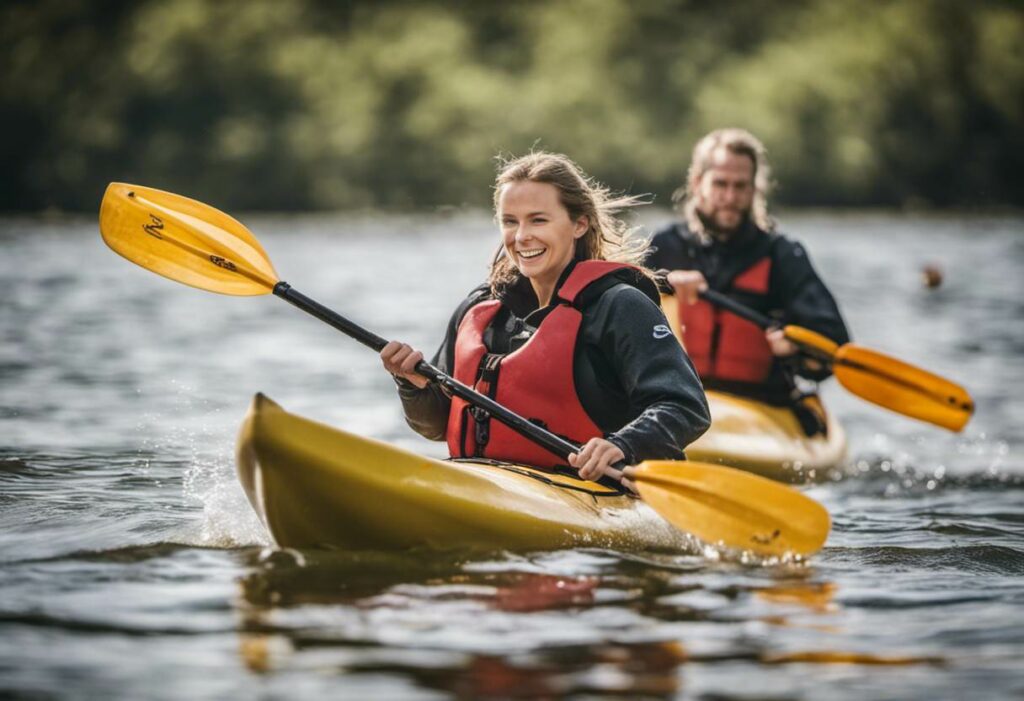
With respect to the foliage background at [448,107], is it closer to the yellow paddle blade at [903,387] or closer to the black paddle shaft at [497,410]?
the yellow paddle blade at [903,387]

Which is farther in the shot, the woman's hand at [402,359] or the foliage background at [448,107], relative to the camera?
→ the foliage background at [448,107]

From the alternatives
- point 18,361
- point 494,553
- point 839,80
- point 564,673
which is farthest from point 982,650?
point 839,80

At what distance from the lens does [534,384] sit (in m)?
4.59

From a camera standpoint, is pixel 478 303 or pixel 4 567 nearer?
pixel 4 567

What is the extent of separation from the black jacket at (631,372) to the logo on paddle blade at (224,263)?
87cm

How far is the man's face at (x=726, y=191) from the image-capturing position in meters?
7.00

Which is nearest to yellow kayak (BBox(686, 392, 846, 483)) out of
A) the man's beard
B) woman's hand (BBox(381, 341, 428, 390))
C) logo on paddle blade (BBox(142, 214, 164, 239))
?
the man's beard

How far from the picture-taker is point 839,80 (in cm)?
4850

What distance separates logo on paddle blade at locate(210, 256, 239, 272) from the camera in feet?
17.4

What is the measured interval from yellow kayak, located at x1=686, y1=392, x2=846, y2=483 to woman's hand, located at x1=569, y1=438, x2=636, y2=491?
2126mm

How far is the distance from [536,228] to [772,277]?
2.91 metres

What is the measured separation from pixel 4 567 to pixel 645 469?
182 cm

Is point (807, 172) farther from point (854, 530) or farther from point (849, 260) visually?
point (854, 530)

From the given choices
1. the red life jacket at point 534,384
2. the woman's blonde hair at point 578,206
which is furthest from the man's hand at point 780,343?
the red life jacket at point 534,384
